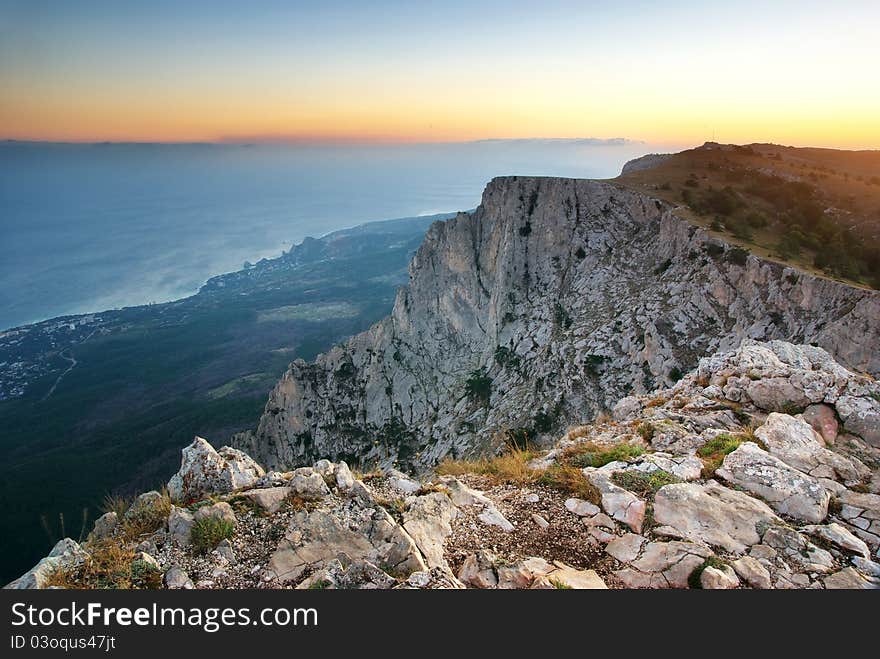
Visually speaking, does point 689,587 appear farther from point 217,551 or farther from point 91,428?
point 91,428

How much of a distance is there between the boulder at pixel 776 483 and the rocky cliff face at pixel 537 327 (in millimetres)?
14821

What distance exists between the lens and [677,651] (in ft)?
14.3

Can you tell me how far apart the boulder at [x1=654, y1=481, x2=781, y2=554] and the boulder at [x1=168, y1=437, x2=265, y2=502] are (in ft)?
23.4

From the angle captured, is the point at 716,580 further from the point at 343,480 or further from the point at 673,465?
the point at 343,480

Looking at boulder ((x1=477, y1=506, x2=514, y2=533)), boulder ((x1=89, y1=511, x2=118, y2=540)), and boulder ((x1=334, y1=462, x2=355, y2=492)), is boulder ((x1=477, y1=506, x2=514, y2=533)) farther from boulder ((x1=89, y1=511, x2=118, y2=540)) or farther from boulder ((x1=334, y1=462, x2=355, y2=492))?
boulder ((x1=89, y1=511, x2=118, y2=540))

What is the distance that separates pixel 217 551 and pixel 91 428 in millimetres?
119097

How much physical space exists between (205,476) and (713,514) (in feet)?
28.2

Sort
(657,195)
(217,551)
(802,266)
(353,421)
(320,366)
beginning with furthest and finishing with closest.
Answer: (320,366) < (353,421) < (657,195) < (802,266) < (217,551)

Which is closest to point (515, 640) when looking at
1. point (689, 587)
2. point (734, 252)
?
point (689, 587)

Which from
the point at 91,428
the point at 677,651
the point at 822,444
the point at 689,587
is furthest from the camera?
the point at 91,428

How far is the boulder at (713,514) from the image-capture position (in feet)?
20.4

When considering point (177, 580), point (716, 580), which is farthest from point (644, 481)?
point (177, 580)

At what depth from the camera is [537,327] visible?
1441 inches

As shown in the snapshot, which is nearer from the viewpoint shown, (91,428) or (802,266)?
(802,266)
